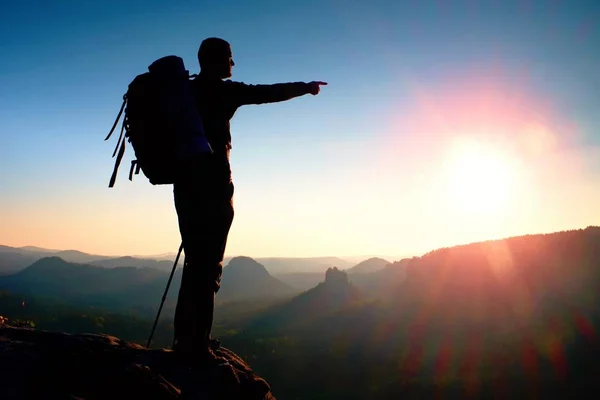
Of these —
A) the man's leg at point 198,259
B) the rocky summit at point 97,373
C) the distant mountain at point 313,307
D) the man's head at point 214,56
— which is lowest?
the distant mountain at point 313,307

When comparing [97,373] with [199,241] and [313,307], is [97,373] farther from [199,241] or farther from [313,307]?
[313,307]

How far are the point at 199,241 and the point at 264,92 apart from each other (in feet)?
6.31

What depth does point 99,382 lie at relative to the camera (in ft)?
10.8

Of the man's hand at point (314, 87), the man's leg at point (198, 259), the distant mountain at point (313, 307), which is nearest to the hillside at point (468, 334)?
the distant mountain at point (313, 307)

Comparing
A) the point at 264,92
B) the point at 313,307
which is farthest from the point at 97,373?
the point at 313,307

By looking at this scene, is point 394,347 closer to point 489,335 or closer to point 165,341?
point 489,335

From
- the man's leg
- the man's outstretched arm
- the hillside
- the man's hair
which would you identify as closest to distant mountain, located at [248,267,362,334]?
the hillside

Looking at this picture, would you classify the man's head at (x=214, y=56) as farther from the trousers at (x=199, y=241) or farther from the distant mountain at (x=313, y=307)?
the distant mountain at (x=313, y=307)

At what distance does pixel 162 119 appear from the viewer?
13.6ft

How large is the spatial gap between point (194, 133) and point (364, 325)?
5187 inches

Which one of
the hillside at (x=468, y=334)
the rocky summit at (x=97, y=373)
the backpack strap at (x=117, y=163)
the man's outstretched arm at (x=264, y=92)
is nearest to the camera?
the rocky summit at (x=97, y=373)

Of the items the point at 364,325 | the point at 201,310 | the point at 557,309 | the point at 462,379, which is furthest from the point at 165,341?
the point at 201,310

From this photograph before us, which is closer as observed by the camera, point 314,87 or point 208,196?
point 208,196

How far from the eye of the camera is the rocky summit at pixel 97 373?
2.94m
